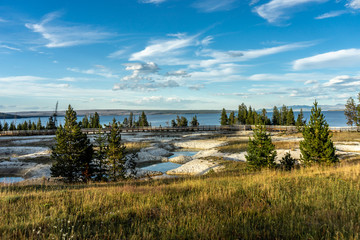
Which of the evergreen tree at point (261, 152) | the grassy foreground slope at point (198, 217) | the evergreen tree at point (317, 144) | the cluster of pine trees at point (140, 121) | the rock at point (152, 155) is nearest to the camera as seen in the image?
the grassy foreground slope at point (198, 217)

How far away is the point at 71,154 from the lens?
26109 mm

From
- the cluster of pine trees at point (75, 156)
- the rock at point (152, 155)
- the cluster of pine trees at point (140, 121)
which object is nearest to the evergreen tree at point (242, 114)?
the cluster of pine trees at point (140, 121)

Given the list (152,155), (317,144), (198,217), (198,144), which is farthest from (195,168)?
(198,217)

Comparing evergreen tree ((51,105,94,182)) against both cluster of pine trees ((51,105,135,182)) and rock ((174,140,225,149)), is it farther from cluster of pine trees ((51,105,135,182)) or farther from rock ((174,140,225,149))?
rock ((174,140,225,149))

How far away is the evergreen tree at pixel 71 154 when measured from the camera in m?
25.0

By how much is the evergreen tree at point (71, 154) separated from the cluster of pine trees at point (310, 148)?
19539 mm

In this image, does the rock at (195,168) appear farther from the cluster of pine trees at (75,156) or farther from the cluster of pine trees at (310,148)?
the cluster of pine trees at (310,148)

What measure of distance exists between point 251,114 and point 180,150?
225 feet

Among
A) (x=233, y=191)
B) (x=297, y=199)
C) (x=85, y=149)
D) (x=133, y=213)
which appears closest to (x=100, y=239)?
(x=133, y=213)

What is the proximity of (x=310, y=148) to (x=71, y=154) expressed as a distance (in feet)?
84.9

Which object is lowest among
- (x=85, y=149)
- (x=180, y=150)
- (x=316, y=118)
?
(x=180, y=150)

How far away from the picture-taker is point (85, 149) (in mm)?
26406

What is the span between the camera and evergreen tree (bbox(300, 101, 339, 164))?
17.2m

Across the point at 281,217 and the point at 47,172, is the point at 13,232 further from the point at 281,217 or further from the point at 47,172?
the point at 47,172
